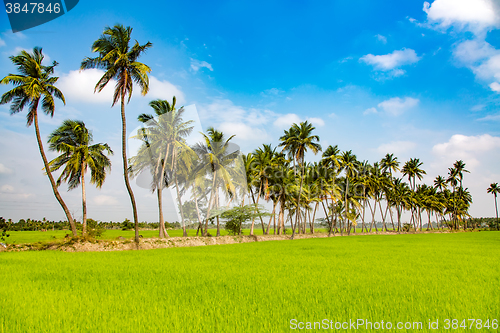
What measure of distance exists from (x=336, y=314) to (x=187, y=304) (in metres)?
2.90

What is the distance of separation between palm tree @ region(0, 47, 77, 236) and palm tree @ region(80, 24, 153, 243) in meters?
3.53

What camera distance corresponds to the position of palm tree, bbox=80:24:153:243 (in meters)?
20.2

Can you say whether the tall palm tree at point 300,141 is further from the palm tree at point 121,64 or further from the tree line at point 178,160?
the palm tree at point 121,64

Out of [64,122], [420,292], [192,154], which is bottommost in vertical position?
[420,292]

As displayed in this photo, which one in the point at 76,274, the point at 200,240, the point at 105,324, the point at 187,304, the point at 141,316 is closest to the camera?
the point at 105,324

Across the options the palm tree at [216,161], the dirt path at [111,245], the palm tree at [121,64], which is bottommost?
the dirt path at [111,245]

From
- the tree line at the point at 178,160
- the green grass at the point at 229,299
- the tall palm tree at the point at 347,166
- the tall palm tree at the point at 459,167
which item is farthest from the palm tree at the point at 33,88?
the tall palm tree at the point at 459,167

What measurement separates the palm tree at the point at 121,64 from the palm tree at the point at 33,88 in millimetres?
3526

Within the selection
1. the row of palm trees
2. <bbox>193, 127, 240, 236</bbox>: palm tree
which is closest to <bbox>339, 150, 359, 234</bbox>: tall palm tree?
the row of palm trees

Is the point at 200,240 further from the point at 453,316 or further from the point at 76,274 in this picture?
the point at 453,316

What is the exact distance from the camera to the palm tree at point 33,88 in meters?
19.3

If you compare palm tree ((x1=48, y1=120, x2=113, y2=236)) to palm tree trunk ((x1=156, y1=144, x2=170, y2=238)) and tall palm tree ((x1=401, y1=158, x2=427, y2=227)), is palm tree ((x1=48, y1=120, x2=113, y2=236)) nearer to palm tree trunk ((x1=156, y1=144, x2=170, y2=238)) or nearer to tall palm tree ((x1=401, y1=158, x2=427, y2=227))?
palm tree trunk ((x1=156, y1=144, x2=170, y2=238))

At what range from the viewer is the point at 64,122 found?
26.3m

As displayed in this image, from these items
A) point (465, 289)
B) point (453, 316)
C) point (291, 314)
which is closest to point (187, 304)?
point (291, 314)
